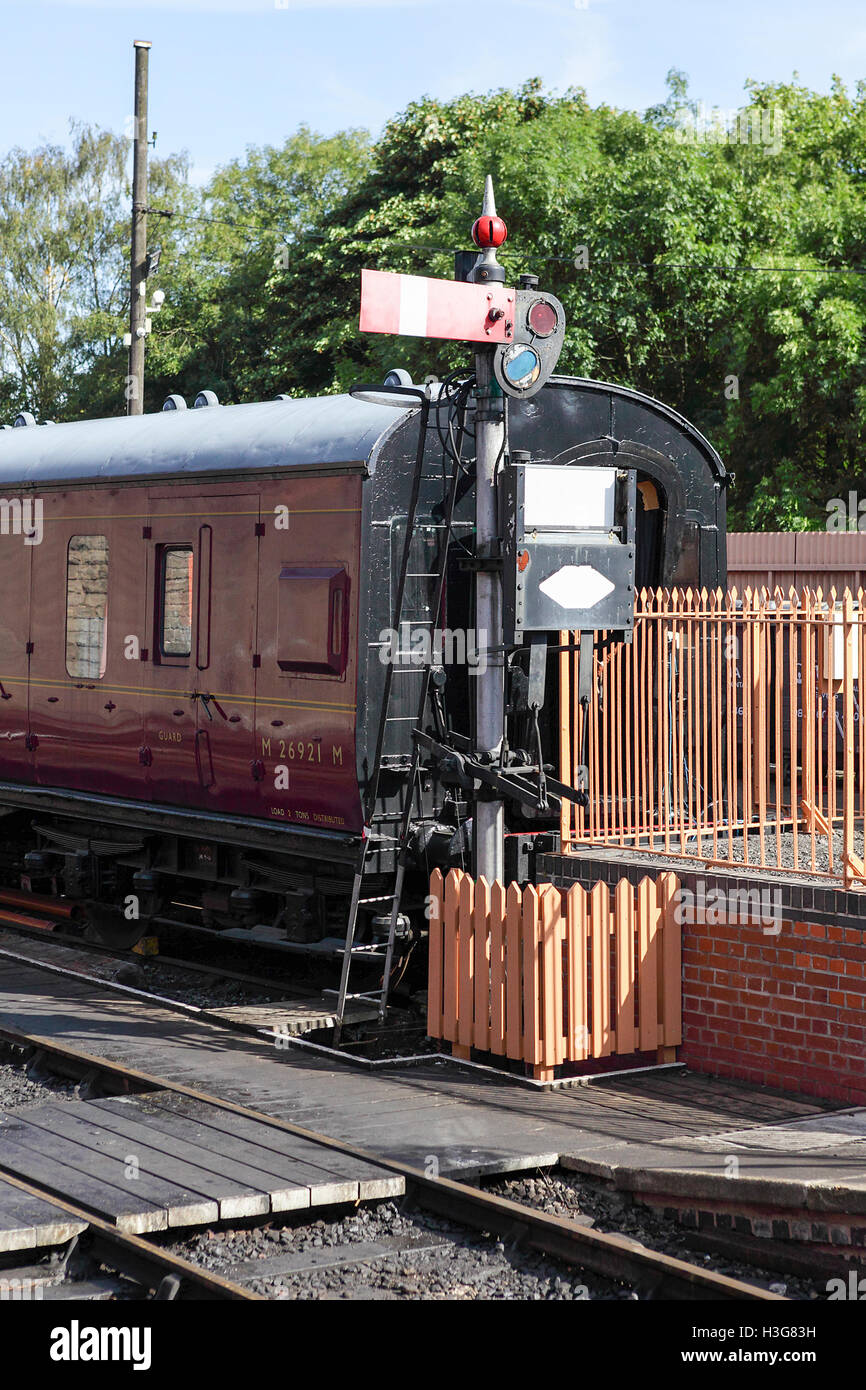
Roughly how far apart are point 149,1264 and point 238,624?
526 cm

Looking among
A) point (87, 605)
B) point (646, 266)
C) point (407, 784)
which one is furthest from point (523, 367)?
point (646, 266)

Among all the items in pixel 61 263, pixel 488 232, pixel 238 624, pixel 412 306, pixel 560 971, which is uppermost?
pixel 61 263

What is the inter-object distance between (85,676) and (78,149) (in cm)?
4155

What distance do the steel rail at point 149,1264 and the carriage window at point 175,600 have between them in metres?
5.19

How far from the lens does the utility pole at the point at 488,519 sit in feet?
28.3

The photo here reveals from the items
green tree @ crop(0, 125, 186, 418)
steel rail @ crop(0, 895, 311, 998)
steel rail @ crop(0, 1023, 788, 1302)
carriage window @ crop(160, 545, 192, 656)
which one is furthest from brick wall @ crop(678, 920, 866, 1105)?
green tree @ crop(0, 125, 186, 418)

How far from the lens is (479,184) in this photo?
26953mm

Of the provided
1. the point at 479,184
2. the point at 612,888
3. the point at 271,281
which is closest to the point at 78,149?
the point at 271,281

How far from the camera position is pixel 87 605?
12.0 m

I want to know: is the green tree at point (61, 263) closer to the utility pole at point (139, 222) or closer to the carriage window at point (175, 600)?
the utility pole at point (139, 222)

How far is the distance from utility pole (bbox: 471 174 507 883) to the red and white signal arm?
0.55 feet

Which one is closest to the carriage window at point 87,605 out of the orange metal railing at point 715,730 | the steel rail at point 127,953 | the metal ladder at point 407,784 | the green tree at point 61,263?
the steel rail at point 127,953

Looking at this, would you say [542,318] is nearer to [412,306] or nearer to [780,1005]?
[412,306]

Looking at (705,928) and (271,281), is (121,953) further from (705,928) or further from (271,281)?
(271,281)
